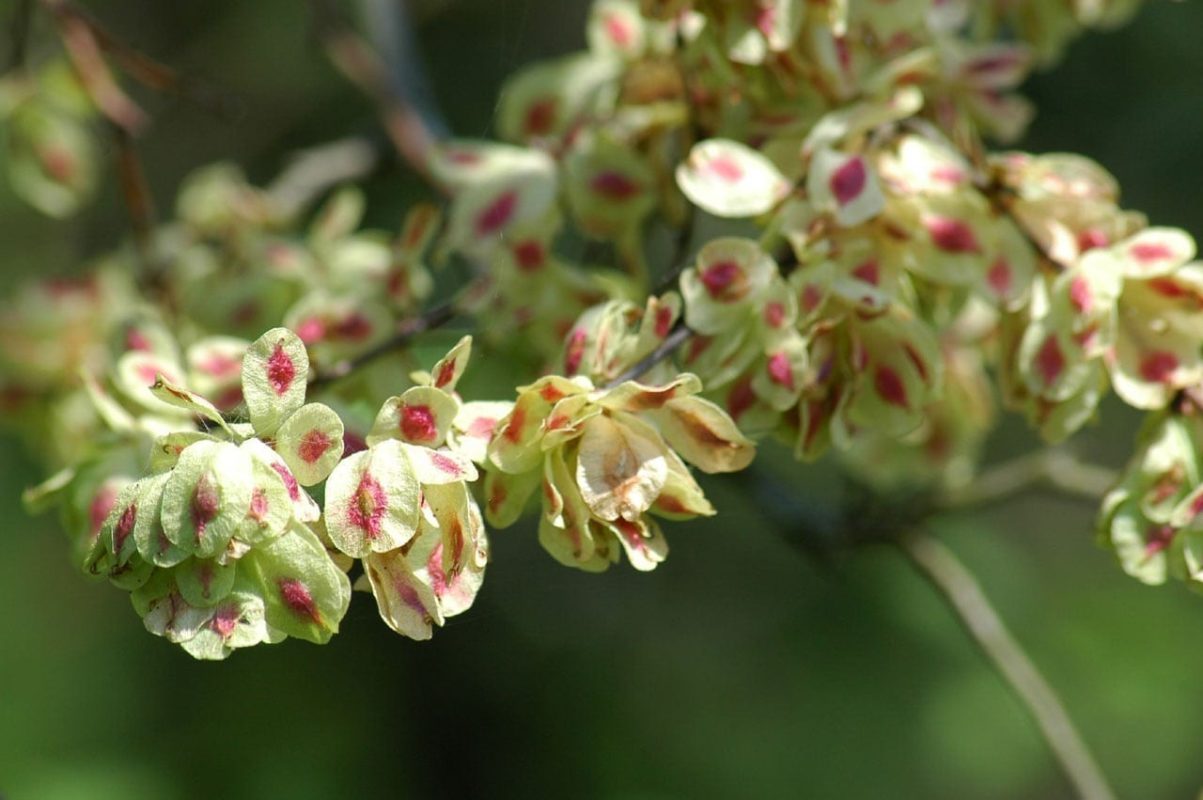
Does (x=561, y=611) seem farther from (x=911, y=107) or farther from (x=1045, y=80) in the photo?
(x=911, y=107)

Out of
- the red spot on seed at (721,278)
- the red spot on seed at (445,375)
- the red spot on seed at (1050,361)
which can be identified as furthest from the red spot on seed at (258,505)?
the red spot on seed at (1050,361)

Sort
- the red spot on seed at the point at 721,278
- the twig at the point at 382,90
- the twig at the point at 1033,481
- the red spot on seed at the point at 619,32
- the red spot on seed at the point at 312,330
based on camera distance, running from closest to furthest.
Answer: the red spot on seed at the point at 721,278
the red spot on seed at the point at 312,330
the red spot on seed at the point at 619,32
the twig at the point at 1033,481
the twig at the point at 382,90

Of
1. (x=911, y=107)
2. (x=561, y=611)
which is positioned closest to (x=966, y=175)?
(x=911, y=107)

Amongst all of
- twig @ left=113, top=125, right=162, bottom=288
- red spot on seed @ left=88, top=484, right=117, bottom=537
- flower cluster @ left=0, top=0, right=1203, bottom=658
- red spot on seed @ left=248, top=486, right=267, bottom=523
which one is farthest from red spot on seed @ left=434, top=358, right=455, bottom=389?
twig @ left=113, top=125, right=162, bottom=288

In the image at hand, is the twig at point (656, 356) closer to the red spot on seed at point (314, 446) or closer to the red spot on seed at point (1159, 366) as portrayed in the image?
the red spot on seed at point (314, 446)

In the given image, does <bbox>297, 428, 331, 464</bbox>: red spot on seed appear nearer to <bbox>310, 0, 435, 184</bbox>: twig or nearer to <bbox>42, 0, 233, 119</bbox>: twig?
<bbox>42, 0, 233, 119</bbox>: twig

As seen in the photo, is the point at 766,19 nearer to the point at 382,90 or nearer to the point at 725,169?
the point at 725,169

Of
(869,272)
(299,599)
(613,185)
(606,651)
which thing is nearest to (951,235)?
(869,272)
